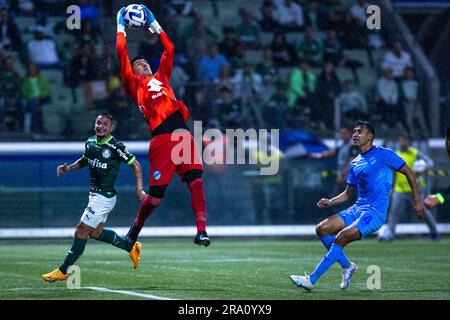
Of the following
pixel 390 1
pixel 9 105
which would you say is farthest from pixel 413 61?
pixel 9 105

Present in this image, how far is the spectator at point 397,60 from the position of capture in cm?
2746

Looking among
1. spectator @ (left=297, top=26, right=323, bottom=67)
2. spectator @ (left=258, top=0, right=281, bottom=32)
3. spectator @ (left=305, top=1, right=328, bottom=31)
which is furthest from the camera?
spectator @ (left=305, top=1, right=328, bottom=31)

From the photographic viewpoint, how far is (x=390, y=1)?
97.9 ft

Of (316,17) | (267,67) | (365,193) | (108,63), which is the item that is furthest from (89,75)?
(365,193)

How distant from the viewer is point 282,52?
27.4 metres

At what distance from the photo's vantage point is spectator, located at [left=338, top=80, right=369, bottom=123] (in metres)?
25.3

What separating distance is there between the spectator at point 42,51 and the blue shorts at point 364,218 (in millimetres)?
13914

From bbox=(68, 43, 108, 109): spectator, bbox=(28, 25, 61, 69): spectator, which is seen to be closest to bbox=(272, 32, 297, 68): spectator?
bbox=(68, 43, 108, 109): spectator

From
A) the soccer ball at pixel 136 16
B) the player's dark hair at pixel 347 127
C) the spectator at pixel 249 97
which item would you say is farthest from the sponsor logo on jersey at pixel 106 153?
the spectator at pixel 249 97

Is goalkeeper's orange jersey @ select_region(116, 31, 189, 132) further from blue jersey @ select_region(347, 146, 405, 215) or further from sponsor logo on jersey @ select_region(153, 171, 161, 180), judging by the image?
blue jersey @ select_region(347, 146, 405, 215)

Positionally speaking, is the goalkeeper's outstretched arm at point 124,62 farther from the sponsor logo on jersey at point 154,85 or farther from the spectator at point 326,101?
the spectator at point 326,101

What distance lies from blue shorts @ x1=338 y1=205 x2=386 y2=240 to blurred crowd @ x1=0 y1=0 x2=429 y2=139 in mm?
11340
